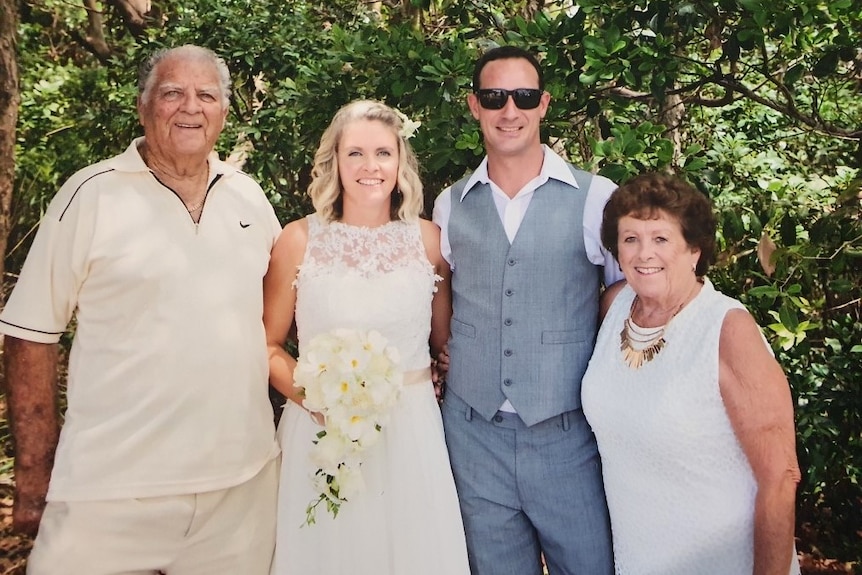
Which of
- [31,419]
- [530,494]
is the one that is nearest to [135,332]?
[31,419]

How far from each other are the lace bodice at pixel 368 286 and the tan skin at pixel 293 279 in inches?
1.6

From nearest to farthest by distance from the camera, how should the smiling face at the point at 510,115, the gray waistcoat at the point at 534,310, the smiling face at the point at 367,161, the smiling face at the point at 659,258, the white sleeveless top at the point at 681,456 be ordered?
the white sleeveless top at the point at 681,456 < the smiling face at the point at 659,258 < the gray waistcoat at the point at 534,310 < the smiling face at the point at 510,115 < the smiling face at the point at 367,161

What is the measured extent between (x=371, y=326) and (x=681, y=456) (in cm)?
111

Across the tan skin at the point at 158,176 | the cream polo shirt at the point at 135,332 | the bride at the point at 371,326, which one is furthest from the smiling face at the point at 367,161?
the cream polo shirt at the point at 135,332

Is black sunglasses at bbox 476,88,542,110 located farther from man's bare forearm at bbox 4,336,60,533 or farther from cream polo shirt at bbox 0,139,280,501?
man's bare forearm at bbox 4,336,60,533

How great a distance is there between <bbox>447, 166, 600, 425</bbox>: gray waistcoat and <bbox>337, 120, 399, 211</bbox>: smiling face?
1.39 feet

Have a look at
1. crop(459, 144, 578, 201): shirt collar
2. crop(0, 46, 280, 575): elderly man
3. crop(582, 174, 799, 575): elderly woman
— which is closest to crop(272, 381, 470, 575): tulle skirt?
crop(0, 46, 280, 575): elderly man

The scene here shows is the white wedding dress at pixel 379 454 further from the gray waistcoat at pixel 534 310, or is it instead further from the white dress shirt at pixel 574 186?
the white dress shirt at pixel 574 186

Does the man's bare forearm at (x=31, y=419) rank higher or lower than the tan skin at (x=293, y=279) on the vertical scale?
lower

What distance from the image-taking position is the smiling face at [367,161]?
2766mm

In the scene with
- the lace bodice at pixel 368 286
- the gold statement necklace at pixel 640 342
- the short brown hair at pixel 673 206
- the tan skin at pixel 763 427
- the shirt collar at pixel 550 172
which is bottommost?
the tan skin at pixel 763 427

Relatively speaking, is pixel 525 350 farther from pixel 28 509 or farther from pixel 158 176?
pixel 28 509

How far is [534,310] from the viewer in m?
A: 2.52

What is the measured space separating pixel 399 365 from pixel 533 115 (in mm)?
989
